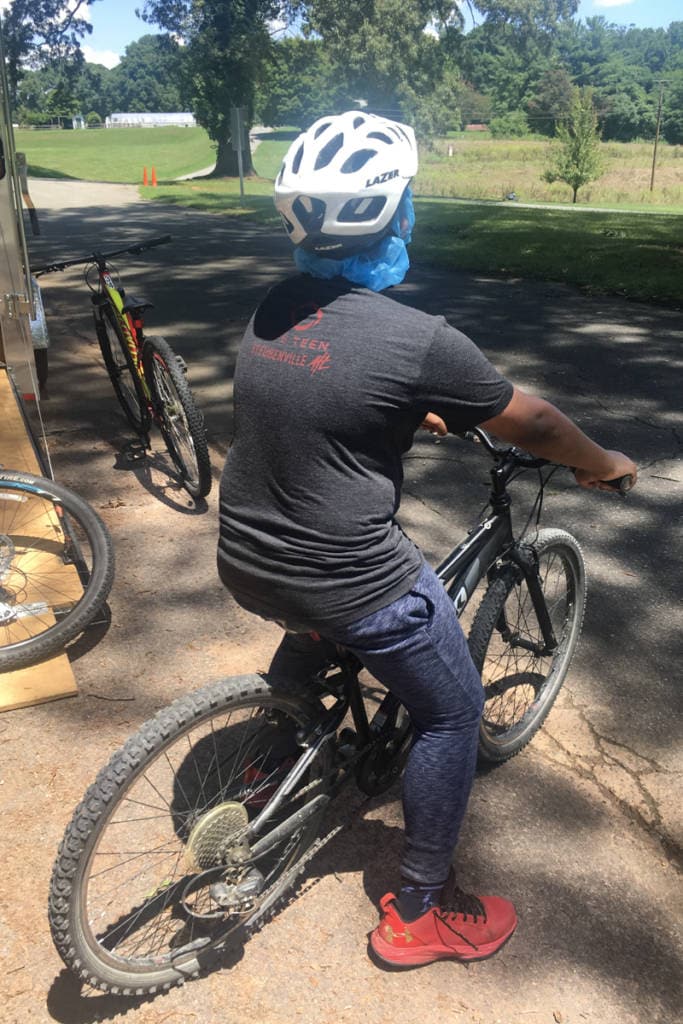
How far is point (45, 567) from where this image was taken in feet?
13.8

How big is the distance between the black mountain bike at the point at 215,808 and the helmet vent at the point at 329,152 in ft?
3.65

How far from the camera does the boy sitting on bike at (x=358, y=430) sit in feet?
6.48

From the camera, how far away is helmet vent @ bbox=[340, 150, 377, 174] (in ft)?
6.57

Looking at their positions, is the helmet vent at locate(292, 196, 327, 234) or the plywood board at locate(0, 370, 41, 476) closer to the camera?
the helmet vent at locate(292, 196, 327, 234)

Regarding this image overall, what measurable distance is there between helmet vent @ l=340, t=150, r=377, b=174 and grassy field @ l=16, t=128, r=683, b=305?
30.7 feet

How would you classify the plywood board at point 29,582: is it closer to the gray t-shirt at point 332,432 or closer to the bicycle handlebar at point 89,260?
the bicycle handlebar at point 89,260

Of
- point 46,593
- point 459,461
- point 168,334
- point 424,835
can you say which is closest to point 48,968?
point 424,835

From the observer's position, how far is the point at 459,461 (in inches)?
235

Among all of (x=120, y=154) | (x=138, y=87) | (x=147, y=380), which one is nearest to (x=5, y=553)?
(x=147, y=380)

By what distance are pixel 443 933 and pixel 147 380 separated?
12.7 feet

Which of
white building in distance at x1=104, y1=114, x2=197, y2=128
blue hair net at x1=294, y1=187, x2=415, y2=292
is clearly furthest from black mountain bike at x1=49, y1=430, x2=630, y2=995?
white building in distance at x1=104, y1=114, x2=197, y2=128

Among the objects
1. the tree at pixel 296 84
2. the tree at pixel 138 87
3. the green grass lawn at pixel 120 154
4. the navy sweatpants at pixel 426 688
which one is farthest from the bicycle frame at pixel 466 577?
the tree at pixel 138 87

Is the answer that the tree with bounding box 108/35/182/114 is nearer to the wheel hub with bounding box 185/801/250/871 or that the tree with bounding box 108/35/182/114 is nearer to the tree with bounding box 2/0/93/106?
the tree with bounding box 2/0/93/106

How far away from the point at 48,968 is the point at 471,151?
255ft
